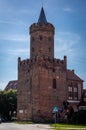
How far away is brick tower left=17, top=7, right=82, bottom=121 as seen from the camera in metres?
67.7

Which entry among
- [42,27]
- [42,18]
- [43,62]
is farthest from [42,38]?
[43,62]

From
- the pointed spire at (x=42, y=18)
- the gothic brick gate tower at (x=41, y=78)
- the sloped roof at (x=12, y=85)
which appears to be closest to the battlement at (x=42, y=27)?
the gothic brick gate tower at (x=41, y=78)

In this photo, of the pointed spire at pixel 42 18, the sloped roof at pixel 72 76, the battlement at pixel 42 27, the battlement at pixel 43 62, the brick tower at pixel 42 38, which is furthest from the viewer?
the sloped roof at pixel 72 76

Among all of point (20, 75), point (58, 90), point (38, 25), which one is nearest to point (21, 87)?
point (20, 75)

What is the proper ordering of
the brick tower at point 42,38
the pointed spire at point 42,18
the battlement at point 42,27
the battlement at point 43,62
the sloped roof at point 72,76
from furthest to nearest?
the sloped roof at point 72,76 → the pointed spire at point 42,18 → the battlement at point 42,27 → the brick tower at point 42,38 → the battlement at point 43,62

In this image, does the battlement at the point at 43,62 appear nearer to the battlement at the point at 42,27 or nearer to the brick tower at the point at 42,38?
the brick tower at the point at 42,38

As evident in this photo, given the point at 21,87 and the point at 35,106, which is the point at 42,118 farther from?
the point at 21,87

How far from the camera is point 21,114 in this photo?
7094 cm

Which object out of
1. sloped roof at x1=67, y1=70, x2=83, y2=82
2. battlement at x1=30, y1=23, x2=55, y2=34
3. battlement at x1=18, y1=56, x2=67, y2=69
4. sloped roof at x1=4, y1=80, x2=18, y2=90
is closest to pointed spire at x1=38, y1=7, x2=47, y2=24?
battlement at x1=30, y1=23, x2=55, y2=34

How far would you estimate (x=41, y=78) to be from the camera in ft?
224

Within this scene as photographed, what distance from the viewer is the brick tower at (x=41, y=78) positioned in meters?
67.7

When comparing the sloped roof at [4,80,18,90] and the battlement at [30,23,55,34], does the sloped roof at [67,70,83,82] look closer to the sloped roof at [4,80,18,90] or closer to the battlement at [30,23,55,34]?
the battlement at [30,23,55,34]

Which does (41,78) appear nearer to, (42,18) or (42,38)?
(42,38)

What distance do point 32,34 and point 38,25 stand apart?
2.53 m
